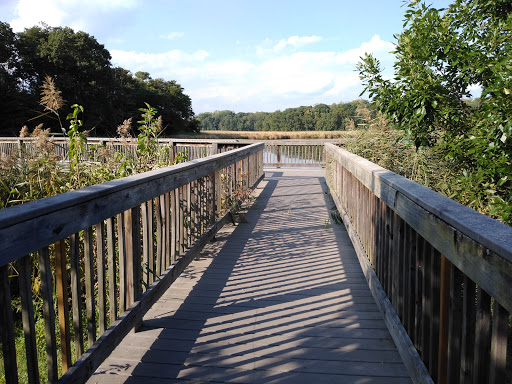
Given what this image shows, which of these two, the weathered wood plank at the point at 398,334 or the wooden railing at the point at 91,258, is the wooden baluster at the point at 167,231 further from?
the weathered wood plank at the point at 398,334

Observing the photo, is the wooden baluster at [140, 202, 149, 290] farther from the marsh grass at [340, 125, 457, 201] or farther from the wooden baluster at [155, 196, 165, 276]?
the marsh grass at [340, 125, 457, 201]

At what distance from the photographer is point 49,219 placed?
5.38 ft

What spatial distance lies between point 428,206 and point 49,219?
4.69ft

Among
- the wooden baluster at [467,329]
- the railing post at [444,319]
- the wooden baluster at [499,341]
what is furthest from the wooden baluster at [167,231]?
the wooden baluster at [499,341]

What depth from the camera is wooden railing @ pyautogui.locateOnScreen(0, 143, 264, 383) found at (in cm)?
152

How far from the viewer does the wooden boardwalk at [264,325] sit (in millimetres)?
2381

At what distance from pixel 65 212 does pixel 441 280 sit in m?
1.47

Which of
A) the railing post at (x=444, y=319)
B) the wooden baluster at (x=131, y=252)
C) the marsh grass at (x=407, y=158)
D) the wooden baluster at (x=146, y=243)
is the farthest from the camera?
the marsh grass at (x=407, y=158)

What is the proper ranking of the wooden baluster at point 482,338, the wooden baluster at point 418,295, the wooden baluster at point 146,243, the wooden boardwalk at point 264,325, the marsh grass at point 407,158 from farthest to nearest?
the marsh grass at point 407,158
the wooden baluster at point 146,243
the wooden boardwalk at point 264,325
the wooden baluster at point 418,295
the wooden baluster at point 482,338

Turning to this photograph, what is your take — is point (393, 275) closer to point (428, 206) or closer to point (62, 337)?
point (428, 206)

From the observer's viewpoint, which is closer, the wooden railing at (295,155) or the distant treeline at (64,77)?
the wooden railing at (295,155)

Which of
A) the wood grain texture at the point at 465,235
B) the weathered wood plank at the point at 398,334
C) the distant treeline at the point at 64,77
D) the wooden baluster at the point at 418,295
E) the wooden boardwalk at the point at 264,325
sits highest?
the distant treeline at the point at 64,77

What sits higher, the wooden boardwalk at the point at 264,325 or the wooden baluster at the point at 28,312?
the wooden baluster at the point at 28,312

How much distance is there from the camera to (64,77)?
3569cm
